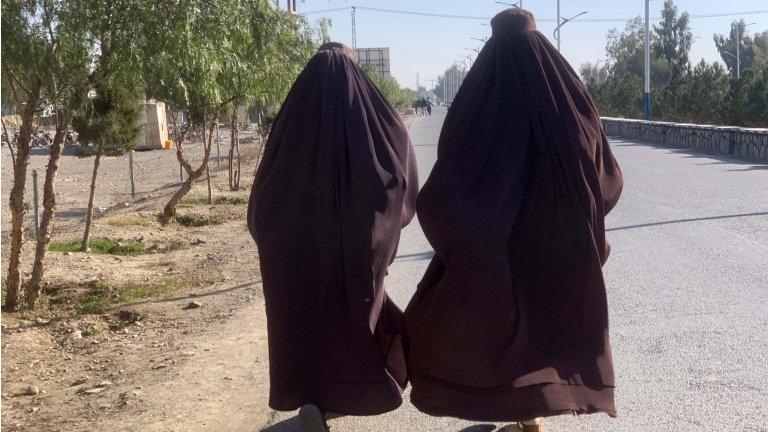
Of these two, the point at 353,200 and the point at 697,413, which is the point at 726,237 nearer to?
the point at 697,413

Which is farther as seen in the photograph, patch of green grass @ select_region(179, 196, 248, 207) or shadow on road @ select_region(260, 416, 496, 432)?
patch of green grass @ select_region(179, 196, 248, 207)

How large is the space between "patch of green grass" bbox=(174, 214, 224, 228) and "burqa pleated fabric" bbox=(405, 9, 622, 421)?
11689 mm

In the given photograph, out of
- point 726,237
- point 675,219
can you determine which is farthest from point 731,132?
point 726,237

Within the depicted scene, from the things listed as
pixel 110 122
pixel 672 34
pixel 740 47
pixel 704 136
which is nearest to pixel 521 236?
pixel 110 122

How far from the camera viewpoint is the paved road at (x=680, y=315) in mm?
4516

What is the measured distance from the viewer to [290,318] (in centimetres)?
402

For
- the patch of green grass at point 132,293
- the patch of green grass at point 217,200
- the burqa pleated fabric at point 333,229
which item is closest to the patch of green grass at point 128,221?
the patch of green grass at point 217,200

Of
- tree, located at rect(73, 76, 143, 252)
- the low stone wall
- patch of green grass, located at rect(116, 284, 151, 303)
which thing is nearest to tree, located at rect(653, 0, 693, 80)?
the low stone wall

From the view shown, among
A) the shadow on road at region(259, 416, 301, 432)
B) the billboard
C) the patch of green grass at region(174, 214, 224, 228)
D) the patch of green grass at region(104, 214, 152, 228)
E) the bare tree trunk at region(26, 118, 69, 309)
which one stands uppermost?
the billboard

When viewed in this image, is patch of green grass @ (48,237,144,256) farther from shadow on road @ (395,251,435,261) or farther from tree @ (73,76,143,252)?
Result: shadow on road @ (395,251,435,261)

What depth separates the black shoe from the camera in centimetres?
399

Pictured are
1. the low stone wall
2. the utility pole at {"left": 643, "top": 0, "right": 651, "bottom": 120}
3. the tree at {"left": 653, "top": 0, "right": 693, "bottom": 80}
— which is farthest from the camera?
the tree at {"left": 653, "top": 0, "right": 693, "bottom": 80}

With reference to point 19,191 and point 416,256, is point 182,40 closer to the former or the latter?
point 19,191

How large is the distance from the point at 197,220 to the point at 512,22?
1217 centimetres
